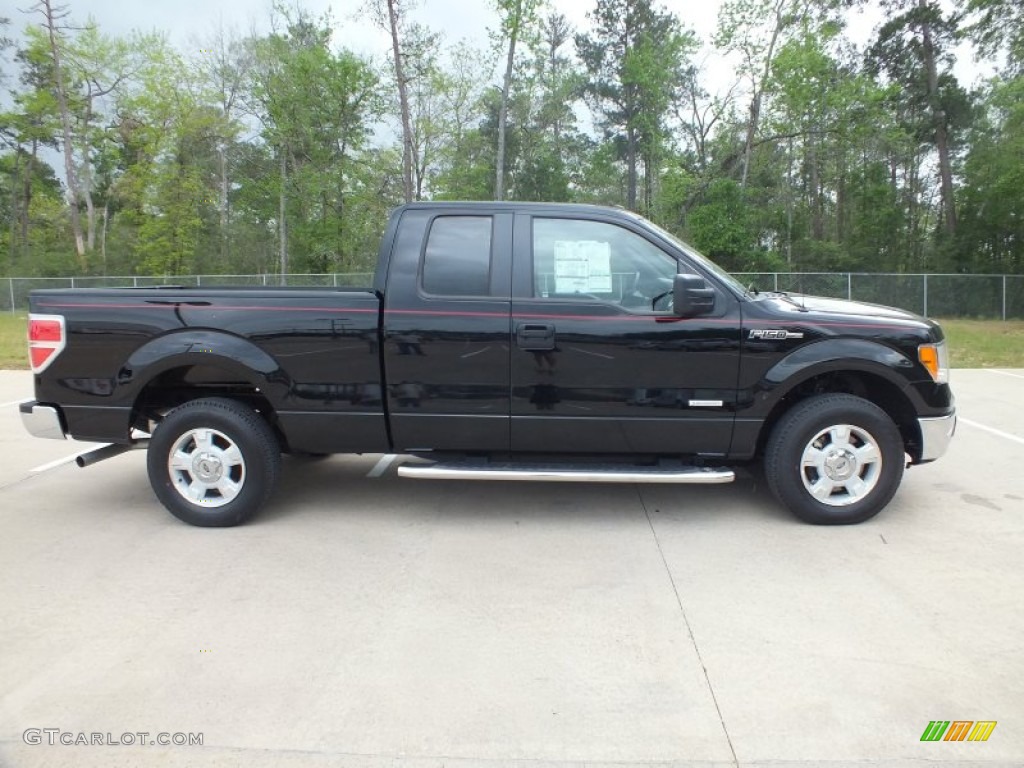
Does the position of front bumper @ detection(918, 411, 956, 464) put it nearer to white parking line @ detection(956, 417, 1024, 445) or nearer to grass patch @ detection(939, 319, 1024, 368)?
white parking line @ detection(956, 417, 1024, 445)

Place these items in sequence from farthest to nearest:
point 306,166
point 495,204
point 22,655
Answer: point 306,166 < point 495,204 < point 22,655

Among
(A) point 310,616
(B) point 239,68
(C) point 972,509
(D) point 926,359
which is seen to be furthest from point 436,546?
(B) point 239,68

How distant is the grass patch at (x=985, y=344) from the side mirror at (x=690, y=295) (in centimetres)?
1099

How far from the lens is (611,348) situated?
4262 millimetres

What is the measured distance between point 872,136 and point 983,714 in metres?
33.7

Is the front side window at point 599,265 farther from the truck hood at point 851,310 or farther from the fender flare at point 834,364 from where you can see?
the truck hood at point 851,310

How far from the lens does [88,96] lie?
41.3 m

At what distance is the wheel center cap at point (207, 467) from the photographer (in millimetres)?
4461

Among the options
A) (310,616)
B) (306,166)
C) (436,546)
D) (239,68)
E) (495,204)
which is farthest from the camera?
(239,68)

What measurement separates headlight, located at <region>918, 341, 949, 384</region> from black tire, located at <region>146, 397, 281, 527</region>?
13.6 ft

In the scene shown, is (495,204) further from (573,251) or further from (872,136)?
(872,136)

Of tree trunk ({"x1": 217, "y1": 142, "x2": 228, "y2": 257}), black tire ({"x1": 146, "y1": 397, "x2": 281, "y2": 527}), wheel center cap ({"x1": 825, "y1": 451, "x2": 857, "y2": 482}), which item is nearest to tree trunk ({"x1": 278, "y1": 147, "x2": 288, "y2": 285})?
tree trunk ({"x1": 217, "y1": 142, "x2": 228, "y2": 257})

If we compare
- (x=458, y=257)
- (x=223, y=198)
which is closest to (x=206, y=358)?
(x=458, y=257)

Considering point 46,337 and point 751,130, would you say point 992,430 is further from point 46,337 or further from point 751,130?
point 751,130
